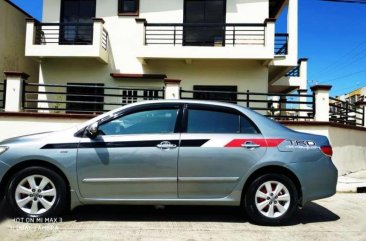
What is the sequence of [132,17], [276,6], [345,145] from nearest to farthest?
[345,145] → [132,17] → [276,6]

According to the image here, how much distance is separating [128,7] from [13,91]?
619 cm

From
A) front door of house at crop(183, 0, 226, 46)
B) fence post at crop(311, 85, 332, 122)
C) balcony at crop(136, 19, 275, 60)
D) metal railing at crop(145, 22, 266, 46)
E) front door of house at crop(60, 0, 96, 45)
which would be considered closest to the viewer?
fence post at crop(311, 85, 332, 122)

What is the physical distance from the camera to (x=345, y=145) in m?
11.1

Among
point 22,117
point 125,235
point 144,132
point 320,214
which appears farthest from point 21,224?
point 22,117

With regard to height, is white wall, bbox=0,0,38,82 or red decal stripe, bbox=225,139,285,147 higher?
white wall, bbox=0,0,38,82

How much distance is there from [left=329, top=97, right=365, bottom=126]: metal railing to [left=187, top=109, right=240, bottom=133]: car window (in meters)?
6.67

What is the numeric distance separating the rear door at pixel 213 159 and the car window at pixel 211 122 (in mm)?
15

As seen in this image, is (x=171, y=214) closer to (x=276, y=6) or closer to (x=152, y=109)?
(x=152, y=109)

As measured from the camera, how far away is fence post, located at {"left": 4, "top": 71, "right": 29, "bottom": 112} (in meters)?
10.4

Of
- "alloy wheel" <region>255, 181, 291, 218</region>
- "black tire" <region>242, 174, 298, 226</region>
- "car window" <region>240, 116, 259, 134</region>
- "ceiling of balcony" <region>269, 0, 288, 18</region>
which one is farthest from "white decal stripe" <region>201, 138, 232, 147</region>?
"ceiling of balcony" <region>269, 0, 288, 18</region>

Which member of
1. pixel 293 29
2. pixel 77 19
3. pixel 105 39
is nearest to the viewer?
pixel 293 29

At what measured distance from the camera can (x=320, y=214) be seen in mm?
6223

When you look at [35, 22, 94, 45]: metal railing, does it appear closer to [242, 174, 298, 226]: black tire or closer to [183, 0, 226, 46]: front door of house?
[183, 0, 226, 46]: front door of house

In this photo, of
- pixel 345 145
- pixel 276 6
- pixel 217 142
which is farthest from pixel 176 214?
pixel 276 6
